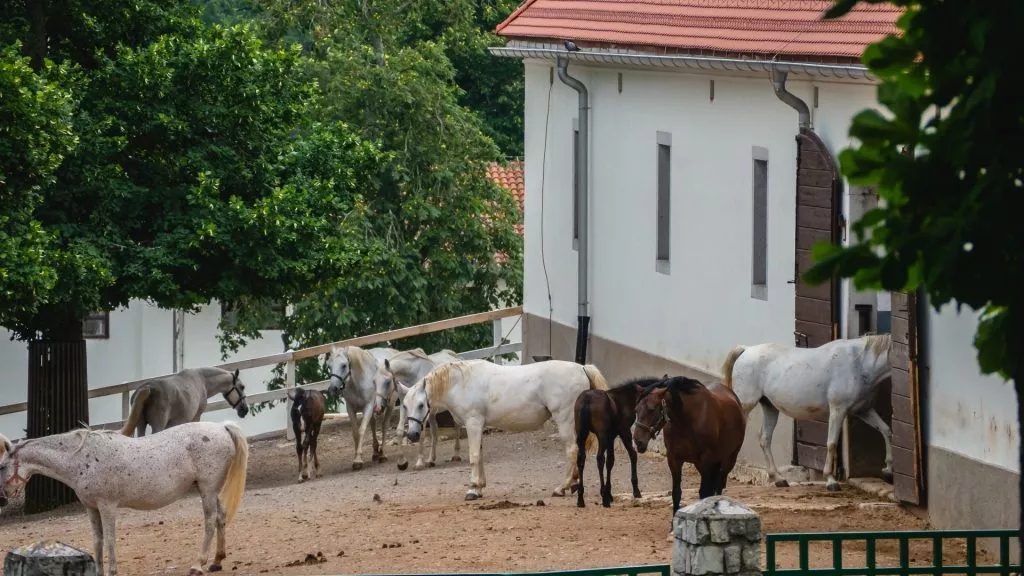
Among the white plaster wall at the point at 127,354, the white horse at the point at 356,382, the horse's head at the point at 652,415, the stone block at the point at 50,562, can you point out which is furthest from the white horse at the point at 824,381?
the white plaster wall at the point at 127,354

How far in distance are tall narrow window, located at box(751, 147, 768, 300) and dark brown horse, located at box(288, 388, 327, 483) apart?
5.27 meters

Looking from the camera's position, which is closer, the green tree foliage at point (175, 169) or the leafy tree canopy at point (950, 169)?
the leafy tree canopy at point (950, 169)

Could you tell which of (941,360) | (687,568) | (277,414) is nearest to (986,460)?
(941,360)

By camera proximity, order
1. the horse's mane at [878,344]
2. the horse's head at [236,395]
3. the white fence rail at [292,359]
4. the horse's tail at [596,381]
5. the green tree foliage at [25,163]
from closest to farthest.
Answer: the horse's mane at [878,344]
the green tree foliage at [25,163]
the horse's tail at [596,381]
the horse's head at [236,395]
the white fence rail at [292,359]

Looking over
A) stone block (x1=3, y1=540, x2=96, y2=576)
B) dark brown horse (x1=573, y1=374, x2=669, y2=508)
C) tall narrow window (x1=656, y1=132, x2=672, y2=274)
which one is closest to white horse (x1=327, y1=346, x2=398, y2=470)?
tall narrow window (x1=656, y1=132, x2=672, y2=274)

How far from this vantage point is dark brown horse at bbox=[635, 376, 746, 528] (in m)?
12.6

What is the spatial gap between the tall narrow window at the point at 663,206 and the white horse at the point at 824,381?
410cm

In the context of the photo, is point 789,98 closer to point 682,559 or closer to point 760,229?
point 760,229

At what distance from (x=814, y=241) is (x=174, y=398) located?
7.96m

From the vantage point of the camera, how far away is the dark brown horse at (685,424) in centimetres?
1257

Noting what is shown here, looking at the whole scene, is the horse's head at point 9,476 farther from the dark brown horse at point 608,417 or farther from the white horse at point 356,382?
the white horse at point 356,382

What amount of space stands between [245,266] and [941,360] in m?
8.58

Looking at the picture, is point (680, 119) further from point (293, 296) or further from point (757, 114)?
point (293, 296)

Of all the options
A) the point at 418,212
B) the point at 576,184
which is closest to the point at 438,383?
the point at 576,184
